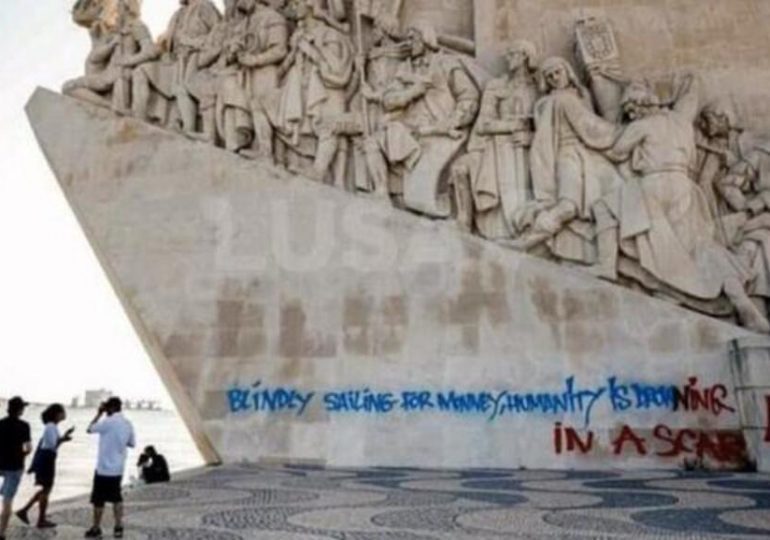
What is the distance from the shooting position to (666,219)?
401 inches

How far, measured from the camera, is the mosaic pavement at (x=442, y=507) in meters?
5.45

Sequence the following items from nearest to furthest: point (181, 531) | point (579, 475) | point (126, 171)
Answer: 1. point (181, 531)
2. point (579, 475)
3. point (126, 171)

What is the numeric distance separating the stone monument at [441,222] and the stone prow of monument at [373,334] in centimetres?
3

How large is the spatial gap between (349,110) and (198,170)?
2591 millimetres

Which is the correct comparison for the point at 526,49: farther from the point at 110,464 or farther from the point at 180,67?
the point at 110,464

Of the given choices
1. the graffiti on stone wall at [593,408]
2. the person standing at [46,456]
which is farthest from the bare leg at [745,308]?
the person standing at [46,456]

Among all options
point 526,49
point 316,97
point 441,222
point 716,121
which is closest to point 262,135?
point 316,97

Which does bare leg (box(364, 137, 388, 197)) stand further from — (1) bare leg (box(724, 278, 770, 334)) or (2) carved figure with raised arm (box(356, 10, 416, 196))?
(1) bare leg (box(724, 278, 770, 334))

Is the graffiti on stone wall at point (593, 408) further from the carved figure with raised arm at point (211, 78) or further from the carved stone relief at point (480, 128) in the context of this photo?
the carved figure with raised arm at point (211, 78)

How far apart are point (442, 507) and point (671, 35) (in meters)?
9.26

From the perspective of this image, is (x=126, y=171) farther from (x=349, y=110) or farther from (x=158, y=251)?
(x=349, y=110)

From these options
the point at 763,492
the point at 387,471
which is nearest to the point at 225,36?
the point at 387,471

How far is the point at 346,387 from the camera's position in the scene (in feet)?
34.1

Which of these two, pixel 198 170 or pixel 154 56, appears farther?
pixel 154 56
